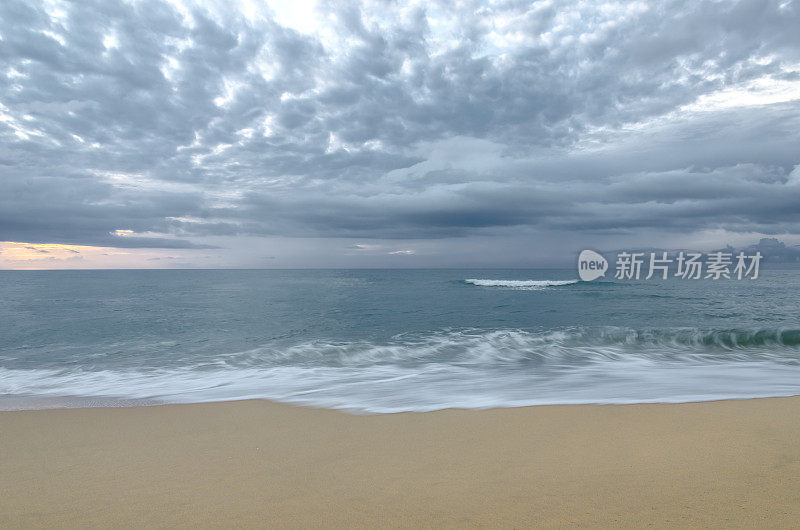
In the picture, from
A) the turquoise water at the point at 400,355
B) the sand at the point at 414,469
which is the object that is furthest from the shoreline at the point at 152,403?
the sand at the point at 414,469

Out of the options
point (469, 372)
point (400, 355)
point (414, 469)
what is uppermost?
point (414, 469)

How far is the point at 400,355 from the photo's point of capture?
10.0m

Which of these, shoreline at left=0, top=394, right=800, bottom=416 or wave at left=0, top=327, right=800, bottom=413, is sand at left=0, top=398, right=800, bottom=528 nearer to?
shoreline at left=0, top=394, right=800, bottom=416

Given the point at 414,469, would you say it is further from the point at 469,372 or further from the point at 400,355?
the point at 400,355

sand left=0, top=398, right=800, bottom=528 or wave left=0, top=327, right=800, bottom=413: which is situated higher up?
sand left=0, top=398, right=800, bottom=528

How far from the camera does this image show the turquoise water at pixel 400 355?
5.96m

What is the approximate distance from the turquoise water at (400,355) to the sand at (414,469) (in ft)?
3.49

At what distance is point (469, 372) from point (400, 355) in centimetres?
253

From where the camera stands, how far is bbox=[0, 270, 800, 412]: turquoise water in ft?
19.6

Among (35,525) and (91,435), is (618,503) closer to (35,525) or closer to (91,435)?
(35,525)

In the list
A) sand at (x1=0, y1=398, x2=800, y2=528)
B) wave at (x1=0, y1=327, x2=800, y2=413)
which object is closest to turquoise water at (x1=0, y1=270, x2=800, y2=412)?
wave at (x1=0, y1=327, x2=800, y2=413)

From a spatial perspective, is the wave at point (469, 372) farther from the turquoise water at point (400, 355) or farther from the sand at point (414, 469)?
the sand at point (414, 469)

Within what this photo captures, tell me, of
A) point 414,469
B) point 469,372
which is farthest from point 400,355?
point 414,469

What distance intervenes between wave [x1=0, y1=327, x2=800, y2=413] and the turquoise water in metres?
0.04
